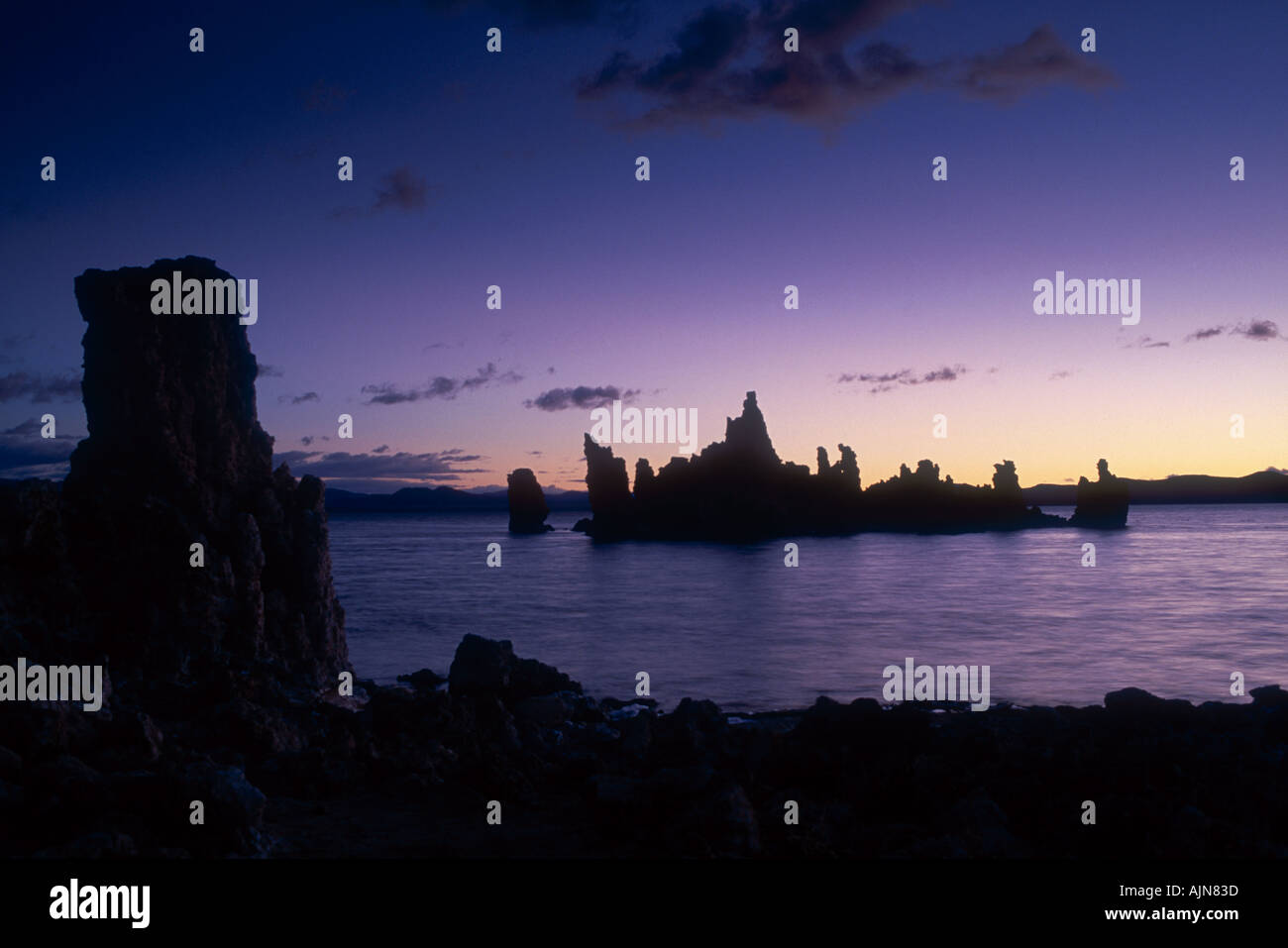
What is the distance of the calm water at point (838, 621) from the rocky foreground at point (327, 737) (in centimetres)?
1106

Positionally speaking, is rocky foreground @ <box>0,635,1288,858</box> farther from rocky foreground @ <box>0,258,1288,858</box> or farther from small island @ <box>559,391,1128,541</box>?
small island @ <box>559,391,1128,541</box>

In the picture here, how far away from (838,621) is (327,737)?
139 feet

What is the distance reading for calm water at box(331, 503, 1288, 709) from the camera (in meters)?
34.4

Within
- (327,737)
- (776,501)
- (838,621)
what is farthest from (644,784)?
(776,501)

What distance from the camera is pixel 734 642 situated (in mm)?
44031

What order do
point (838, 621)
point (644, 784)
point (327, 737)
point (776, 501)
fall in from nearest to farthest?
point (644, 784) < point (327, 737) < point (838, 621) < point (776, 501)

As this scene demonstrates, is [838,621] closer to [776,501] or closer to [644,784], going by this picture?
[644,784]

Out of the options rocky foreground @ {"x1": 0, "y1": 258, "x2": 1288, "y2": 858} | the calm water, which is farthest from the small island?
rocky foreground @ {"x1": 0, "y1": 258, "x2": 1288, "y2": 858}

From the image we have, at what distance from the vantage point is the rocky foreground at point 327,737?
10.5 metres

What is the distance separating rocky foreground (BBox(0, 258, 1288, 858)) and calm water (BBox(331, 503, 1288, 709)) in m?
11.1

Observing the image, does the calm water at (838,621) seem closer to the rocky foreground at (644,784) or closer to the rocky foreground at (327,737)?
the rocky foreground at (327,737)

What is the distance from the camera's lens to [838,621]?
53531 millimetres
